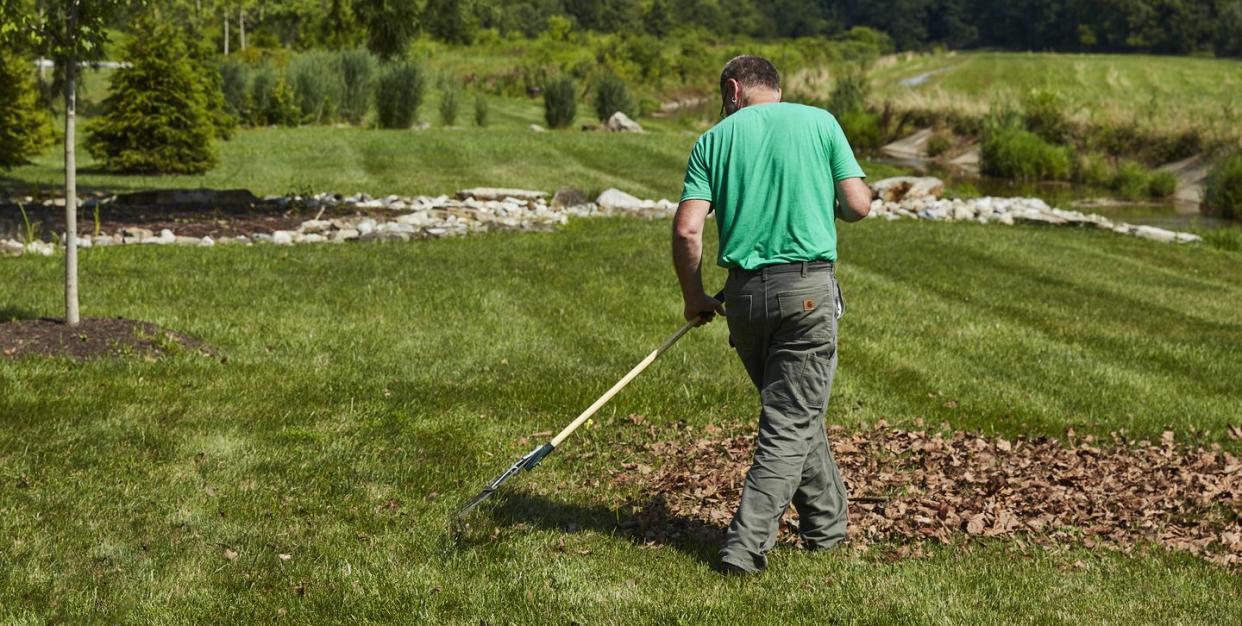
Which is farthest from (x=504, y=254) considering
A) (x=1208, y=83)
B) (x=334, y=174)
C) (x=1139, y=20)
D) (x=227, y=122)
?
(x=1139, y=20)

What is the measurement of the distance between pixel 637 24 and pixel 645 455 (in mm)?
98172

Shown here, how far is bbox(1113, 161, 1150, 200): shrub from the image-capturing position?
90.8ft

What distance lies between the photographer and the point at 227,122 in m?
26.2

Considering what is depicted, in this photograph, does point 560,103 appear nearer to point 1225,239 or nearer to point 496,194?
point 496,194

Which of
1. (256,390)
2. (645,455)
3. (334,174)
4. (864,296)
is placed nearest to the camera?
(645,455)

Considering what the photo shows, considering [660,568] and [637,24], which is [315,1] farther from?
[637,24]

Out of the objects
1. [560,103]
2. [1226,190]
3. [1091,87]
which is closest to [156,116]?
[560,103]

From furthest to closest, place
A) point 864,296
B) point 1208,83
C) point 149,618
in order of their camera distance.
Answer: point 1208,83 < point 864,296 < point 149,618

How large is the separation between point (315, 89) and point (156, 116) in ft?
32.9

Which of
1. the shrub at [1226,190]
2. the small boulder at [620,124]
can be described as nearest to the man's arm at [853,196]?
the shrub at [1226,190]

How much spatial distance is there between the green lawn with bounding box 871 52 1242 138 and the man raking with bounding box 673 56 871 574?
27.4 m

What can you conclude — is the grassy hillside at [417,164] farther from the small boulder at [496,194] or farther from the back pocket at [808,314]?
the back pocket at [808,314]

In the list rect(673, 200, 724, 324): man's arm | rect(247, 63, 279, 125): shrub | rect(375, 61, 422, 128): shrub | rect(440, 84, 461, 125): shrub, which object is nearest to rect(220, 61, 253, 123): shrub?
rect(247, 63, 279, 125): shrub

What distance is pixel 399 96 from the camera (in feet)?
100
